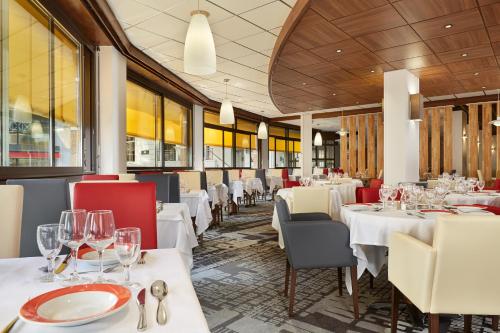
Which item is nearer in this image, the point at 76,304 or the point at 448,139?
the point at 76,304

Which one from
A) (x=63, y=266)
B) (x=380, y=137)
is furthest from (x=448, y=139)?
(x=63, y=266)

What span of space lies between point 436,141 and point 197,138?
7.48m

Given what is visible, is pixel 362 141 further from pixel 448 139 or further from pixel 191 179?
pixel 191 179

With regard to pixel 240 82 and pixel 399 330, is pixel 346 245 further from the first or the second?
pixel 240 82

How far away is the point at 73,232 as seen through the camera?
1284 mm

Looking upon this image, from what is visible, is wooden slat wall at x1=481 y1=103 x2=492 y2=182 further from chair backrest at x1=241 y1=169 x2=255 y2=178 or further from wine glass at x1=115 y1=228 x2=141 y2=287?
wine glass at x1=115 y1=228 x2=141 y2=287

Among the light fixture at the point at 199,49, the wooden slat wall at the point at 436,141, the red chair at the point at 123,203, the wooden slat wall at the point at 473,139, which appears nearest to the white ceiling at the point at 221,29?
the light fixture at the point at 199,49

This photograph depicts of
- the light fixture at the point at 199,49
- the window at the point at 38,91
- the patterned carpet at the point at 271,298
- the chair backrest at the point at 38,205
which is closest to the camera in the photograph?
the chair backrest at the point at 38,205

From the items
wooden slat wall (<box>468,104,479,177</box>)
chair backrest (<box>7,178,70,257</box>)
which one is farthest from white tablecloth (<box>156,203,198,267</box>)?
wooden slat wall (<box>468,104,479,177</box>)

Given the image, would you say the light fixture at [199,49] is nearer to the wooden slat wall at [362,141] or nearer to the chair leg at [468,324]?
the chair leg at [468,324]

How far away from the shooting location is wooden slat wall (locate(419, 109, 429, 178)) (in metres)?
11.1

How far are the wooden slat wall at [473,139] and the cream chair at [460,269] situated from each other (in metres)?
10.1

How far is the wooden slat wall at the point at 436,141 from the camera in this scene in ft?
35.8

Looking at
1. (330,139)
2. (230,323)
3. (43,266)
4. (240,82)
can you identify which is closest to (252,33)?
(240,82)
